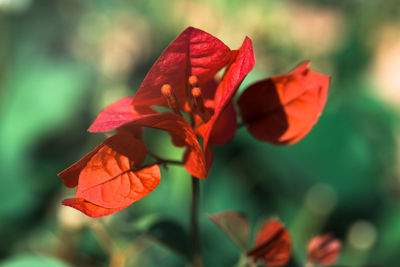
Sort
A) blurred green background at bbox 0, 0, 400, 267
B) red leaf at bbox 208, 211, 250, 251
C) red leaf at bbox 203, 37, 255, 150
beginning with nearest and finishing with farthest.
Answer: red leaf at bbox 203, 37, 255, 150, red leaf at bbox 208, 211, 250, 251, blurred green background at bbox 0, 0, 400, 267

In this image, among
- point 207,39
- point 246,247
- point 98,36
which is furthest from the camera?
point 98,36

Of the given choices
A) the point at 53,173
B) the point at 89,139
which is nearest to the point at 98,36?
the point at 89,139

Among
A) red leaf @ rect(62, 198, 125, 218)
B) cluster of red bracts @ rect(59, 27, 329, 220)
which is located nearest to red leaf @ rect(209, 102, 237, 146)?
cluster of red bracts @ rect(59, 27, 329, 220)

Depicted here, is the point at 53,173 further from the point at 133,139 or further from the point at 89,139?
the point at 133,139

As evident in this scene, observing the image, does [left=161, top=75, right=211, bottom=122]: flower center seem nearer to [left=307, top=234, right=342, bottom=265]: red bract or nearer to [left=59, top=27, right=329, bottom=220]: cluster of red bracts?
[left=59, top=27, right=329, bottom=220]: cluster of red bracts

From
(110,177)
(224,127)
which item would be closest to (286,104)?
(224,127)

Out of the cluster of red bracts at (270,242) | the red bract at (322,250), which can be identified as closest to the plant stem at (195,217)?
the cluster of red bracts at (270,242)

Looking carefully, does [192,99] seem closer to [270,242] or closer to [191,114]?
[191,114]
